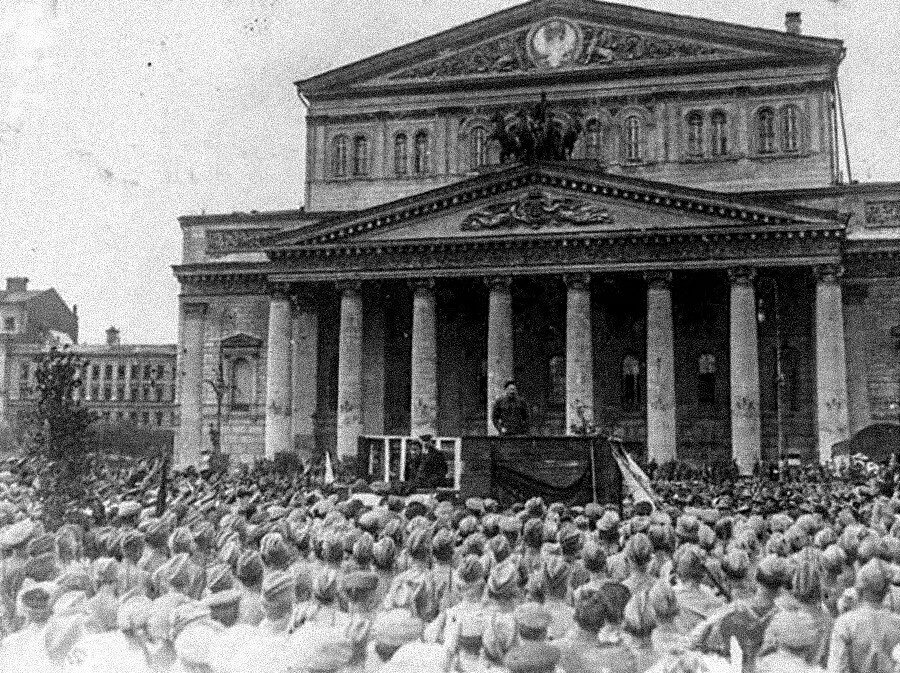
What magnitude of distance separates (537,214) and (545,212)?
317mm

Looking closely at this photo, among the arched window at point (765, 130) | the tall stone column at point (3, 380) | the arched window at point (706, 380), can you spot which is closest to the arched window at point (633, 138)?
the arched window at point (765, 130)

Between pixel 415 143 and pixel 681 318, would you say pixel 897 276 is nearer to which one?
pixel 681 318

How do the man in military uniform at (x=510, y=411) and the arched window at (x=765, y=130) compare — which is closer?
the man in military uniform at (x=510, y=411)

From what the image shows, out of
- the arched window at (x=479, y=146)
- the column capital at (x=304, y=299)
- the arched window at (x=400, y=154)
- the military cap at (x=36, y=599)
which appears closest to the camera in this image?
the military cap at (x=36, y=599)

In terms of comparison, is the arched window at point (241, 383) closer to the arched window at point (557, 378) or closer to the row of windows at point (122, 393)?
the arched window at point (557, 378)

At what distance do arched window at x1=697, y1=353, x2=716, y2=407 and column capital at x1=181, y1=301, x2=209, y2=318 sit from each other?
22502 mm

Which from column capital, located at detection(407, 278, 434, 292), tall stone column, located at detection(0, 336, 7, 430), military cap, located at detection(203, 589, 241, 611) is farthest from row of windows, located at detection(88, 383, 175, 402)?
military cap, located at detection(203, 589, 241, 611)

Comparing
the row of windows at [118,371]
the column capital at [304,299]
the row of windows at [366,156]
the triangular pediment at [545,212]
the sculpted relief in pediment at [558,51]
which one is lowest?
the row of windows at [118,371]

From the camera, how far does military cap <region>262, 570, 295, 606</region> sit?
248 inches

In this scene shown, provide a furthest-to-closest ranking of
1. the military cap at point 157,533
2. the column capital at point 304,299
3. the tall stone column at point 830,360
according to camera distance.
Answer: the column capital at point 304,299
the tall stone column at point 830,360
the military cap at point 157,533

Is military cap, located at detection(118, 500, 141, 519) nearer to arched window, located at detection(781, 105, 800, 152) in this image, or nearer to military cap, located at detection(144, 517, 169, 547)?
military cap, located at detection(144, 517, 169, 547)

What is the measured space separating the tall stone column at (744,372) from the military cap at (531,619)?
33678mm

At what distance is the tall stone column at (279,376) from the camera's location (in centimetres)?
4325

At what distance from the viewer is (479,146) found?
50188mm
